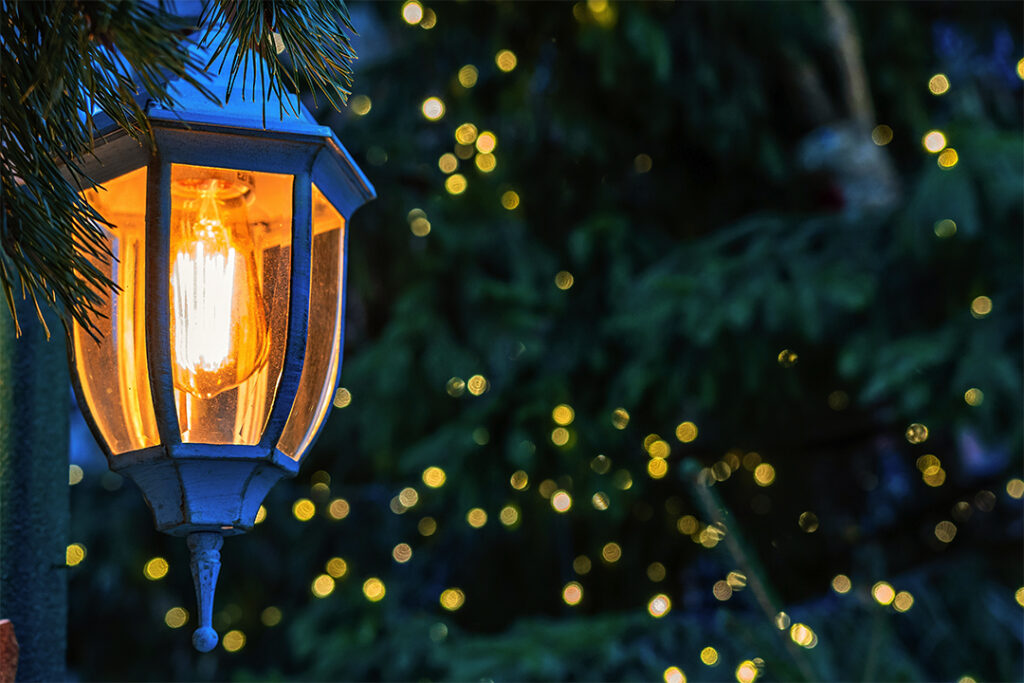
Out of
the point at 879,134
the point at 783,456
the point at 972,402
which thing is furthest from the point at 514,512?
the point at 879,134

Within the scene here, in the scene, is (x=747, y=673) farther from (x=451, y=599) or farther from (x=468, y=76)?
(x=468, y=76)

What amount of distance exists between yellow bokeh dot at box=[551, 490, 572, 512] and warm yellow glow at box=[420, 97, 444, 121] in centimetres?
144

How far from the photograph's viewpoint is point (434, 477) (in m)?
3.52

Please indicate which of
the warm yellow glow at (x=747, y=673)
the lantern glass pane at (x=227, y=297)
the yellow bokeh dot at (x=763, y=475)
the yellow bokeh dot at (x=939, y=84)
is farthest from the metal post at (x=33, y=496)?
the yellow bokeh dot at (x=939, y=84)

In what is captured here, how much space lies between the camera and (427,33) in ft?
12.7

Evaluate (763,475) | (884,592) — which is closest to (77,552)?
(763,475)

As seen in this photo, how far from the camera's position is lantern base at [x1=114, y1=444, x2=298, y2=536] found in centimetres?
112

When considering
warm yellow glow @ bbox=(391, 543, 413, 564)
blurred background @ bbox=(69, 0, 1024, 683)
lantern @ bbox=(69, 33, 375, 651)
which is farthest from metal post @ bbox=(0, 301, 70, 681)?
warm yellow glow @ bbox=(391, 543, 413, 564)

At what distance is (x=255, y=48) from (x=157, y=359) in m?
0.33

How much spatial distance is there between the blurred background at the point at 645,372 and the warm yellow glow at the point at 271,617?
0.5 inches

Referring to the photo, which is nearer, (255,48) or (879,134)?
(255,48)

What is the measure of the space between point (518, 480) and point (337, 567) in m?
0.87

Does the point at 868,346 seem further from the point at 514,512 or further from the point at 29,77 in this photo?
the point at 29,77

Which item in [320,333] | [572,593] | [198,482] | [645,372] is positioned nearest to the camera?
[198,482]
